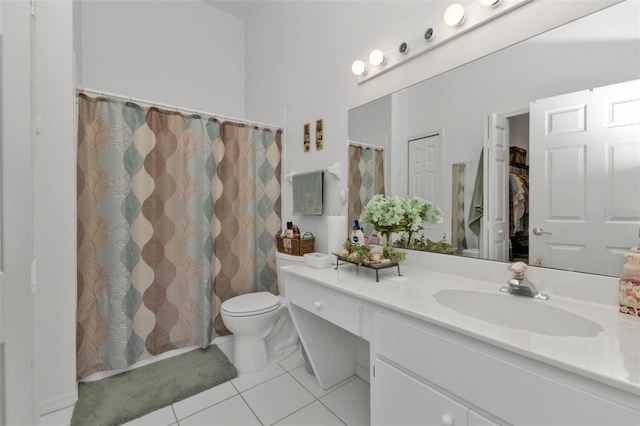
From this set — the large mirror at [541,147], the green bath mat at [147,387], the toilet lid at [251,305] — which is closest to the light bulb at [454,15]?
the large mirror at [541,147]

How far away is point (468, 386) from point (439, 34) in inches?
57.5

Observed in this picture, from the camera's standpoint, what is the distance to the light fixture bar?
1158mm

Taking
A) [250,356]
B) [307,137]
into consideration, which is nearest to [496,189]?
[307,137]

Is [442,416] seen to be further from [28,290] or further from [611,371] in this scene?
[28,290]

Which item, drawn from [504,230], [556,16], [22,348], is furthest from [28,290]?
[556,16]

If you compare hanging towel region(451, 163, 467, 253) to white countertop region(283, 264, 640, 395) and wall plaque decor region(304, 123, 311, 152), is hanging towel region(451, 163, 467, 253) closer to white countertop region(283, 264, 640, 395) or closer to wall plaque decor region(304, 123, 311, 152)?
white countertop region(283, 264, 640, 395)

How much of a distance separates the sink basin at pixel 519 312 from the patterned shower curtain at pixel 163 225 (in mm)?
1636

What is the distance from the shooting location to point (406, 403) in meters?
0.97

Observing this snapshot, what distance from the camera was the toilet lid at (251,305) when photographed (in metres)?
1.81

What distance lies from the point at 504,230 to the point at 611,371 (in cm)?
67

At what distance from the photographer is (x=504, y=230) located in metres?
1.17

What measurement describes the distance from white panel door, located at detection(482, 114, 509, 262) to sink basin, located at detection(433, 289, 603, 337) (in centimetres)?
21

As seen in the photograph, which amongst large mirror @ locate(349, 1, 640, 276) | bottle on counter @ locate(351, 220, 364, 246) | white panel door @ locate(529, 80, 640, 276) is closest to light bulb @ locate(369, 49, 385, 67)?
large mirror @ locate(349, 1, 640, 276)

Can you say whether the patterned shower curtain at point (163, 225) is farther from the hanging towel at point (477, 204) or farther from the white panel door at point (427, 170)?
the hanging towel at point (477, 204)
